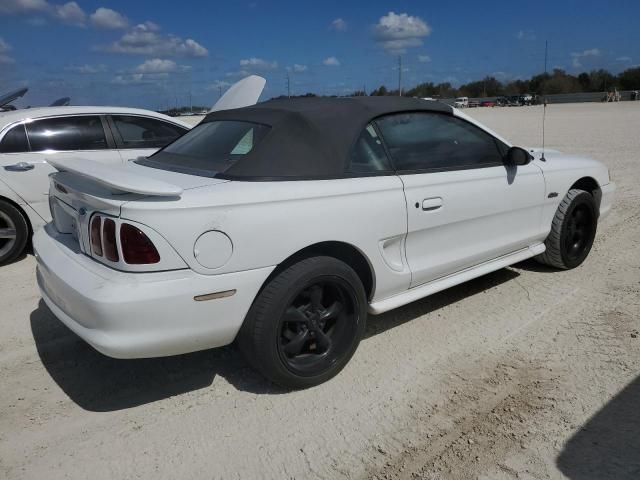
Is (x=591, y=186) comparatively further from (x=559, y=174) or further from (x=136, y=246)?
(x=136, y=246)

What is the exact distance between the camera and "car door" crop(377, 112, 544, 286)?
3.39m

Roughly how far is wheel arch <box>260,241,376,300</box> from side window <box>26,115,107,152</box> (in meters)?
3.79

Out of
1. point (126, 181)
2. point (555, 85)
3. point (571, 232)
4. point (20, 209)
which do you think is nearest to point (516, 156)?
point (571, 232)

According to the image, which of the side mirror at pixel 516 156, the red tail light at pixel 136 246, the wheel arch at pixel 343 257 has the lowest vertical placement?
the wheel arch at pixel 343 257

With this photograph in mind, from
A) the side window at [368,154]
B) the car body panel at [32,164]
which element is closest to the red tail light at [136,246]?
the side window at [368,154]

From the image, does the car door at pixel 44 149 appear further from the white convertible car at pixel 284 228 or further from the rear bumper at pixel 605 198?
the rear bumper at pixel 605 198

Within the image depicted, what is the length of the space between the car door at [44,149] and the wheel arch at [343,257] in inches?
135

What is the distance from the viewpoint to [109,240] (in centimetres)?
255

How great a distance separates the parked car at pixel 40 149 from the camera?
17.6 feet

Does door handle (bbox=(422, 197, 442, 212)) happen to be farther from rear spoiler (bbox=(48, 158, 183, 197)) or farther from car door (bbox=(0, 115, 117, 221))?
car door (bbox=(0, 115, 117, 221))

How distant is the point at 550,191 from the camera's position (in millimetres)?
4344

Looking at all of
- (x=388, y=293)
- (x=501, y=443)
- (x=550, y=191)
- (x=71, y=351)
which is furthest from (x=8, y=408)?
(x=550, y=191)

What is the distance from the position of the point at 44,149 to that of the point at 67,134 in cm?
28

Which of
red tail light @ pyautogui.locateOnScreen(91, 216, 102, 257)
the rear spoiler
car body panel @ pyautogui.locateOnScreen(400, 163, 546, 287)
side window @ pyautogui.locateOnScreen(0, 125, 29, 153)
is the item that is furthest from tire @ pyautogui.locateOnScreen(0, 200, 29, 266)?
Result: car body panel @ pyautogui.locateOnScreen(400, 163, 546, 287)
